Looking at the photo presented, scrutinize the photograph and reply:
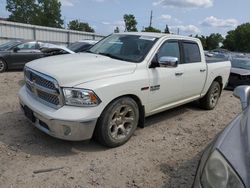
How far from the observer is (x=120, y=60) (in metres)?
4.82

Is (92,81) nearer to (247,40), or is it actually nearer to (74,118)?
(74,118)

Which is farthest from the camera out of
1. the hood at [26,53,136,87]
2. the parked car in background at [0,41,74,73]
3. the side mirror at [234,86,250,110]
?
the parked car in background at [0,41,74,73]

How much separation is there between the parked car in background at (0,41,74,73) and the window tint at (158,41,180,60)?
20.9 ft

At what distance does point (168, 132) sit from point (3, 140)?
9.15 ft

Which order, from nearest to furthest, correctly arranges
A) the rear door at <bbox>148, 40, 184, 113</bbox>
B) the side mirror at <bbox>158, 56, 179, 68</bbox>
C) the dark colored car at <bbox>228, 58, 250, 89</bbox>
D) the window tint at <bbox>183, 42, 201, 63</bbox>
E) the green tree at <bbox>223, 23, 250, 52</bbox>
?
the side mirror at <bbox>158, 56, 179, 68</bbox> < the rear door at <bbox>148, 40, 184, 113</bbox> < the window tint at <bbox>183, 42, 201, 63</bbox> < the dark colored car at <bbox>228, 58, 250, 89</bbox> < the green tree at <bbox>223, 23, 250, 52</bbox>

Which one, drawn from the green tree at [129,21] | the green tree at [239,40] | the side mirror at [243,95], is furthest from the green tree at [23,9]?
the side mirror at [243,95]

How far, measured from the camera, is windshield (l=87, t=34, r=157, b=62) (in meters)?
4.94

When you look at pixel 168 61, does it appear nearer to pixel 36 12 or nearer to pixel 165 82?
pixel 165 82

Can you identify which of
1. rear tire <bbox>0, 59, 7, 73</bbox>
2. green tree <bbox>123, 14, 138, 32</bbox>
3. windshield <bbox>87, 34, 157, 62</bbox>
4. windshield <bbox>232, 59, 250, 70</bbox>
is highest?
green tree <bbox>123, 14, 138, 32</bbox>

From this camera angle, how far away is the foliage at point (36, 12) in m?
63.6

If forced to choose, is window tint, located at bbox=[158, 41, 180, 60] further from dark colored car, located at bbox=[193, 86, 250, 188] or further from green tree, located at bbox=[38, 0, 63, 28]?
green tree, located at bbox=[38, 0, 63, 28]

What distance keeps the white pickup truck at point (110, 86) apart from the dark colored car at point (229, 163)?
6.84ft

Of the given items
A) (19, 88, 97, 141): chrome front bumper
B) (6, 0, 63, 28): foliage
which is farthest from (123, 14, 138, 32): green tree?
(19, 88, 97, 141): chrome front bumper

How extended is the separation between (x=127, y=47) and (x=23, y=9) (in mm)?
66851
